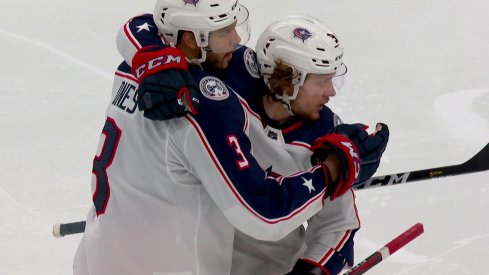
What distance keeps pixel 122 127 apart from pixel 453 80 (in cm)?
263

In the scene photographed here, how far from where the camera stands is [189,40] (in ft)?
7.57

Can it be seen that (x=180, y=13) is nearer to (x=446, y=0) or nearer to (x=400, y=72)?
(x=400, y=72)

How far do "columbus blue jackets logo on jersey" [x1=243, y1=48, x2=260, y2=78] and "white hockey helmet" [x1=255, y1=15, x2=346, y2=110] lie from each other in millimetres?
85

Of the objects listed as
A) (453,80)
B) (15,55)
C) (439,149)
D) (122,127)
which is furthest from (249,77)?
(15,55)

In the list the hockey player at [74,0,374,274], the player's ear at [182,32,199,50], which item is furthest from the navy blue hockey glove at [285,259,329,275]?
the player's ear at [182,32,199,50]

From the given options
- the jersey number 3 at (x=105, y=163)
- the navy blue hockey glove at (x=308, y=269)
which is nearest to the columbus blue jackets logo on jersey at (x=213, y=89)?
the jersey number 3 at (x=105, y=163)

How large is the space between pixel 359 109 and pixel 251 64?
5.97 ft

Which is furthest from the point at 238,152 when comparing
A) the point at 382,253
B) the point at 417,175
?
the point at 417,175

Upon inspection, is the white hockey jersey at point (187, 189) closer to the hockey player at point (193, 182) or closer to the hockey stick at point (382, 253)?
the hockey player at point (193, 182)

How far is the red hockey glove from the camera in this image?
7.16ft

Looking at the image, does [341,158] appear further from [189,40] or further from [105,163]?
[105,163]

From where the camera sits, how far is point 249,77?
252 centimetres

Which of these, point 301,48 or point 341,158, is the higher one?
point 301,48

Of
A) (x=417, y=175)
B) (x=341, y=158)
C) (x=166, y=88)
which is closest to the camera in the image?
(x=166, y=88)
